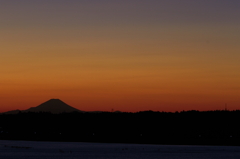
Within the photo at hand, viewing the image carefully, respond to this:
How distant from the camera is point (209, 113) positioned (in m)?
192

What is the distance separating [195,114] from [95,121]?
131ft

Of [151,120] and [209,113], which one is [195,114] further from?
[151,120]

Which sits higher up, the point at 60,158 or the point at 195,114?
the point at 195,114

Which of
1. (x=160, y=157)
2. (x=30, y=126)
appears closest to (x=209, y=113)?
(x=30, y=126)

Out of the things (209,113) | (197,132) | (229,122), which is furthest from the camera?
(209,113)

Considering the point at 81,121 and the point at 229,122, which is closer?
the point at 229,122

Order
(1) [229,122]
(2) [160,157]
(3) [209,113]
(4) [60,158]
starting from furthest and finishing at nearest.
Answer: (3) [209,113] → (1) [229,122] → (2) [160,157] → (4) [60,158]

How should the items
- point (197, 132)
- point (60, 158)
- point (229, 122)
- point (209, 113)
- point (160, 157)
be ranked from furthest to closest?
1. point (209, 113)
2. point (229, 122)
3. point (197, 132)
4. point (160, 157)
5. point (60, 158)

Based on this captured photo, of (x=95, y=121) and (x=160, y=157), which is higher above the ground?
(x=95, y=121)

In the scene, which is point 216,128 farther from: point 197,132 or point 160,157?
point 160,157

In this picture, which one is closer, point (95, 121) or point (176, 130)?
point (176, 130)

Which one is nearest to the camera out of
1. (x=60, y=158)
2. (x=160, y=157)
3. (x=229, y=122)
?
(x=60, y=158)

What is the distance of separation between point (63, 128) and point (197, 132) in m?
55.9

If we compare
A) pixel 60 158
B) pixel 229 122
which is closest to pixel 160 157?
pixel 60 158
